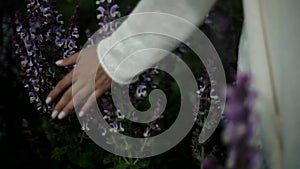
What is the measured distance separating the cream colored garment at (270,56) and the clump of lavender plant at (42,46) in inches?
22.0

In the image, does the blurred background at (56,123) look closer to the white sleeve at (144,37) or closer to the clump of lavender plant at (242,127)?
the white sleeve at (144,37)

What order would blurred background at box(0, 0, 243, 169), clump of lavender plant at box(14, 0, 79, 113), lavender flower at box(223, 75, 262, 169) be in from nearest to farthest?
1. lavender flower at box(223, 75, 262, 169)
2. clump of lavender plant at box(14, 0, 79, 113)
3. blurred background at box(0, 0, 243, 169)

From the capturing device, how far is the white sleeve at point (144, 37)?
4.67ft

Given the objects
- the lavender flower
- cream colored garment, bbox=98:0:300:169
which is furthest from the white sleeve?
the lavender flower

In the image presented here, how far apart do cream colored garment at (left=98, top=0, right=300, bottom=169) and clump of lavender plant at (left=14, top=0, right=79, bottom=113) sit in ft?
1.83

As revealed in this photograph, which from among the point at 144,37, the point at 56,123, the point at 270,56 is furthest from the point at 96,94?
the point at 56,123

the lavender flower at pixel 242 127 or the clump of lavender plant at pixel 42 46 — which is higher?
the lavender flower at pixel 242 127

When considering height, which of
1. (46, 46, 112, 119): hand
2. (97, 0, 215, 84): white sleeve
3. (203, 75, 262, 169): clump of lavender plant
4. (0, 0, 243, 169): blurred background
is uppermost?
(203, 75, 262, 169): clump of lavender plant

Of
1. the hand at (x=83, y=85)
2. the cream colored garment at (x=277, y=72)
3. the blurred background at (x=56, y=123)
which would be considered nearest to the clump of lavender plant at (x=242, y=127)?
the cream colored garment at (x=277, y=72)

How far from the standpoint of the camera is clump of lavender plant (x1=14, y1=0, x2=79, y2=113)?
1.96 meters

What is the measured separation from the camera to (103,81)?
57.6 inches

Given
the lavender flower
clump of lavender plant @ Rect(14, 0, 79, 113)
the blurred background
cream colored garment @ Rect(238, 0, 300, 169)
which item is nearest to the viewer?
the lavender flower

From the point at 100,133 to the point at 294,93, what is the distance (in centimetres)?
79

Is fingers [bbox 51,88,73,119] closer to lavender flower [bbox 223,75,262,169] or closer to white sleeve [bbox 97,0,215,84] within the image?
white sleeve [bbox 97,0,215,84]
